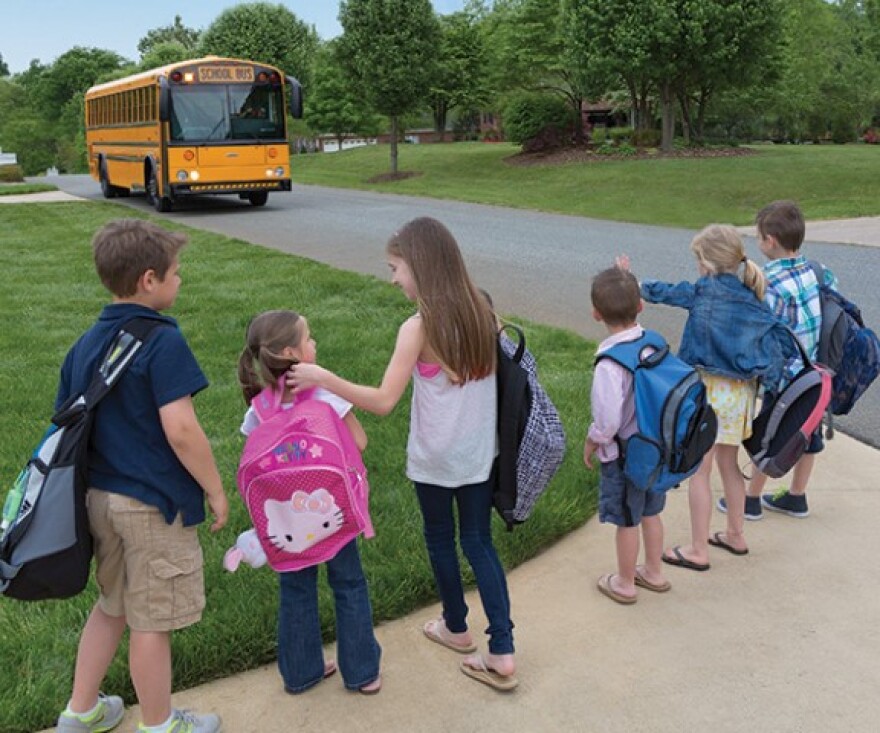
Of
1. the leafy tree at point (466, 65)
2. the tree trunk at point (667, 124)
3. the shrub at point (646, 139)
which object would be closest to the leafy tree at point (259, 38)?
the leafy tree at point (466, 65)

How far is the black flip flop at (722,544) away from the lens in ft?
12.7

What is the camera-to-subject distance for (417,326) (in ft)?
8.87

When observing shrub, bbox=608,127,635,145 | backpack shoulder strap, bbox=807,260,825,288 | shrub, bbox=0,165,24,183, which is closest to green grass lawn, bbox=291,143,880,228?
shrub, bbox=608,127,635,145

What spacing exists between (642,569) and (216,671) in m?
1.70

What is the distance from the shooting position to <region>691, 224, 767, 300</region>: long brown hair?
356 cm

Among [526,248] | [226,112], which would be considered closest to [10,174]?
[226,112]

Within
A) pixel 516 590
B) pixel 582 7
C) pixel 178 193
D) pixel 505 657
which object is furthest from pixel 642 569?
pixel 582 7

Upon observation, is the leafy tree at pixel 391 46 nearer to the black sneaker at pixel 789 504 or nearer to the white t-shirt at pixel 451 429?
the black sneaker at pixel 789 504

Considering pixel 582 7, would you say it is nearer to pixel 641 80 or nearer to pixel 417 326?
pixel 641 80

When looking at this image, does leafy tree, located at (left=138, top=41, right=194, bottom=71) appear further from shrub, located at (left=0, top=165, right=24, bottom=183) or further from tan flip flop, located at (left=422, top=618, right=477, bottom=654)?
tan flip flop, located at (left=422, top=618, right=477, bottom=654)

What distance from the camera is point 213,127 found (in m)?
18.5

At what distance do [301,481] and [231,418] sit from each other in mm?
3153

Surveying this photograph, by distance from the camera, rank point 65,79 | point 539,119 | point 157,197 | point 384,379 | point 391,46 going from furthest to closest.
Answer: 1. point 65,79
2. point 539,119
3. point 391,46
4. point 157,197
5. point 384,379

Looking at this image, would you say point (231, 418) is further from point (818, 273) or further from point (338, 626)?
point (818, 273)
